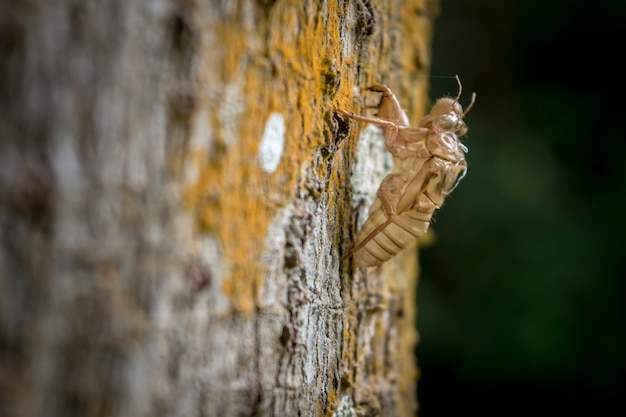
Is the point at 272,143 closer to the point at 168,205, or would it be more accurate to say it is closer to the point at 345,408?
the point at 168,205

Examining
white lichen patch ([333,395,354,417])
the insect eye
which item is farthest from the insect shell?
white lichen patch ([333,395,354,417])

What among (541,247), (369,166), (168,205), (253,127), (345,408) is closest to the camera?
(168,205)

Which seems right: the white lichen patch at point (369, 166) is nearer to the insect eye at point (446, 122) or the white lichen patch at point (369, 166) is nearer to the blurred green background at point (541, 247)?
the insect eye at point (446, 122)

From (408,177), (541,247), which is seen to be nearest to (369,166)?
(408,177)

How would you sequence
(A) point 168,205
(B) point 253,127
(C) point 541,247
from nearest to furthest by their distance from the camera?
1. (A) point 168,205
2. (B) point 253,127
3. (C) point 541,247

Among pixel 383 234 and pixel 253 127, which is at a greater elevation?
pixel 253 127

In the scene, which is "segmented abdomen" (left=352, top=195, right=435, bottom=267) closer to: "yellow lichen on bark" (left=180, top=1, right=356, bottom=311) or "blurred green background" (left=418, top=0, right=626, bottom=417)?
"yellow lichen on bark" (left=180, top=1, right=356, bottom=311)
